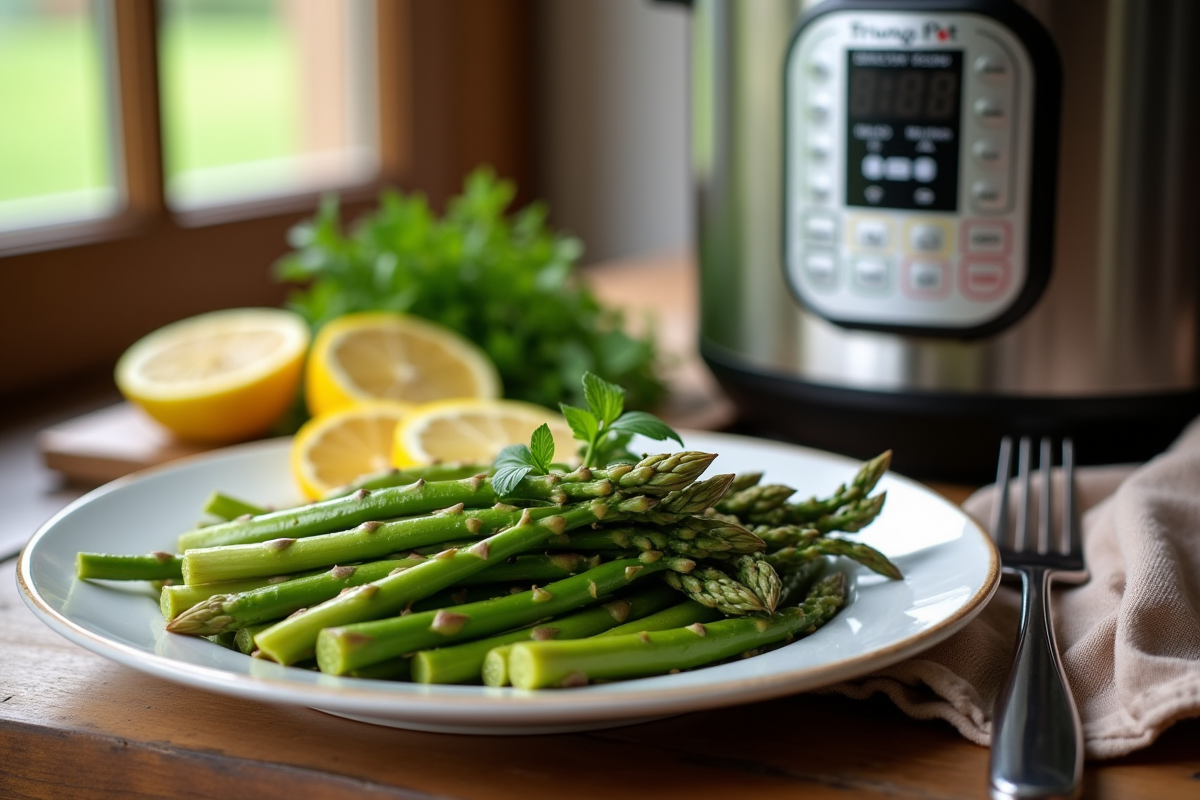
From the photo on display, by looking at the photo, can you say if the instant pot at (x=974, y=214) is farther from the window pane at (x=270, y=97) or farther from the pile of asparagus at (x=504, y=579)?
the window pane at (x=270, y=97)

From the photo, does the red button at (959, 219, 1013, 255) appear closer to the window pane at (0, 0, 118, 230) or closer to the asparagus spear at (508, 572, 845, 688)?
the asparagus spear at (508, 572, 845, 688)

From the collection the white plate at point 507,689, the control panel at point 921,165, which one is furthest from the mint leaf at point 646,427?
the control panel at point 921,165

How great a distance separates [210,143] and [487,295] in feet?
2.42

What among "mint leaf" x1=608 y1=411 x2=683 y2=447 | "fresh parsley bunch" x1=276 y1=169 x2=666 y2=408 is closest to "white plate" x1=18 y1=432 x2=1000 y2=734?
"mint leaf" x1=608 y1=411 x2=683 y2=447

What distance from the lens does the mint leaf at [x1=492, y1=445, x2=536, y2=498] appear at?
0.55 meters

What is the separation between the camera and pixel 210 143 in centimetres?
170

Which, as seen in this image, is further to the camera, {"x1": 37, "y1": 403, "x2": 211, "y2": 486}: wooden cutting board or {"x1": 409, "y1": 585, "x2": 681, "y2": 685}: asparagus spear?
{"x1": 37, "y1": 403, "x2": 211, "y2": 486}: wooden cutting board

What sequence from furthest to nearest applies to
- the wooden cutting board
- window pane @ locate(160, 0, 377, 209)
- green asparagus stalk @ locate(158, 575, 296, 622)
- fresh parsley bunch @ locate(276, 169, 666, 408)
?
window pane @ locate(160, 0, 377, 209)
fresh parsley bunch @ locate(276, 169, 666, 408)
the wooden cutting board
green asparagus stalk @ locate(158, 575, 296, 622)

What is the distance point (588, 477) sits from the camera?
0.58m

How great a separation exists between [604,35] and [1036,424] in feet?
5.67

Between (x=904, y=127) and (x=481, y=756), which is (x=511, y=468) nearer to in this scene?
(x=481, y=756)

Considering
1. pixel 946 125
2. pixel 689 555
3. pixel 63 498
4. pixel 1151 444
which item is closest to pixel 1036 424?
pixel 1151 444

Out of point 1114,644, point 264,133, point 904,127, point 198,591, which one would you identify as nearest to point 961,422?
point 904,127

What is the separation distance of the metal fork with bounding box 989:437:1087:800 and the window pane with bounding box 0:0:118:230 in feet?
3.42
